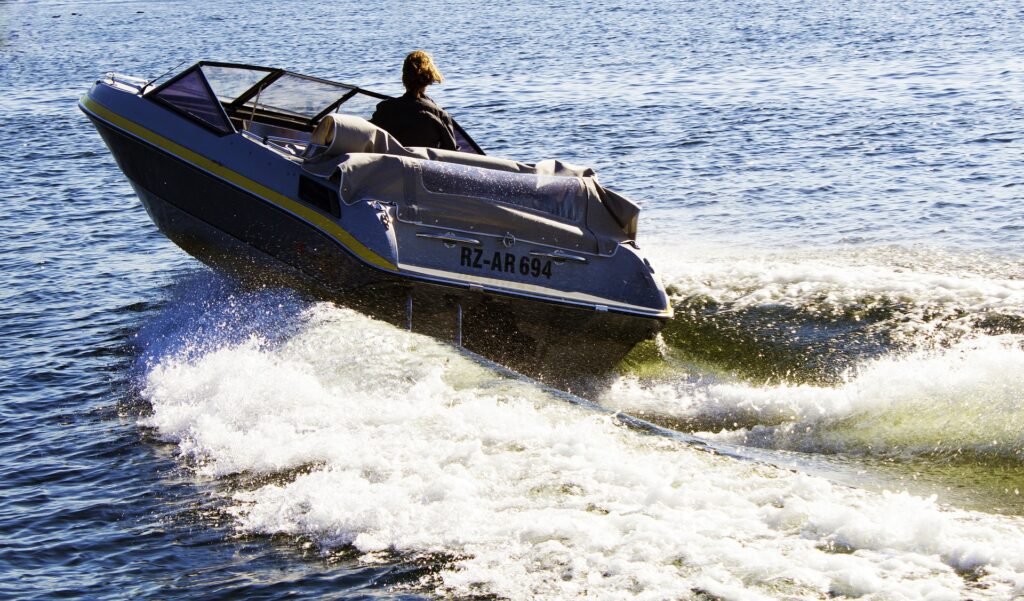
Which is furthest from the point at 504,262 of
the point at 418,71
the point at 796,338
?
the point at 796,338

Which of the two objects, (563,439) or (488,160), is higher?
(488,160)

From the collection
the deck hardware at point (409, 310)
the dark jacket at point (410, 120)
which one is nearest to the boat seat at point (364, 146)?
the dark jacket at point (410, 120)

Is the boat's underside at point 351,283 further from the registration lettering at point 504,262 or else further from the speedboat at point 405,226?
the registration lettering at point 504,262

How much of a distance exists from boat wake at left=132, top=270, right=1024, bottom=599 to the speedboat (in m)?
0.42

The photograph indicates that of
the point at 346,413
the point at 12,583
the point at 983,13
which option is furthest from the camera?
the point at 983,13

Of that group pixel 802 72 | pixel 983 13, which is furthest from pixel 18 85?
pixel 983 13

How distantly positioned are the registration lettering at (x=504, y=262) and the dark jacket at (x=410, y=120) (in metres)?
1.12

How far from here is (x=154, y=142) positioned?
8.23 m

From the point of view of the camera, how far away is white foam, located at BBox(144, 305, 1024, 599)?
512 cm

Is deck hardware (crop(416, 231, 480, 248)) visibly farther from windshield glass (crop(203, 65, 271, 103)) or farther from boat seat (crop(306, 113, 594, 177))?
windshield glass (crop(203, 65, 271, 103))

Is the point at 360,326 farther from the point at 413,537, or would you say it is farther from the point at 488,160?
the point at 413,537

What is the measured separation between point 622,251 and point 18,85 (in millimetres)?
18974

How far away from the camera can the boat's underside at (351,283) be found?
777cm

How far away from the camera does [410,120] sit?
853 centimetres
